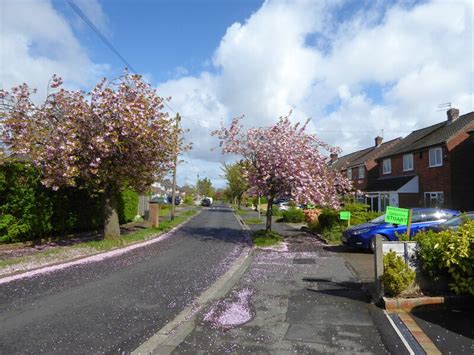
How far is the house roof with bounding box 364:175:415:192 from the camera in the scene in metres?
30.8

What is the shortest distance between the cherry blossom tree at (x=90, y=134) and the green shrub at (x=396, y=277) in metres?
9.16

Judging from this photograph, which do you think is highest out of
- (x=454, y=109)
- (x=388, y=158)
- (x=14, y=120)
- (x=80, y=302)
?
(x=454, y=109)

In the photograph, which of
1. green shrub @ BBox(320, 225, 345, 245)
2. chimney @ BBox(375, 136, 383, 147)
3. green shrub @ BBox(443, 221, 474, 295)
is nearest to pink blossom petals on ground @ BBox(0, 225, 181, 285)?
green shrub @ BBox(320, 225, 345, 245)

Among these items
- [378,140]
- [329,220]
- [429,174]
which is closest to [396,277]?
[329,220]

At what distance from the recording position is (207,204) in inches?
2906

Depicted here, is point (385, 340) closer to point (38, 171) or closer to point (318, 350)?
point (318, 350)

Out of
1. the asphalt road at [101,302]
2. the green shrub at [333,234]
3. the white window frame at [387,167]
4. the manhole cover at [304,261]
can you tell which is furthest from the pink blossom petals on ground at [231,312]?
the white window frame at [387,167]

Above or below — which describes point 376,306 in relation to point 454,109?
below

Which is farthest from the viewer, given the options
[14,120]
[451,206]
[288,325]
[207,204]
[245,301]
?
[207,204]

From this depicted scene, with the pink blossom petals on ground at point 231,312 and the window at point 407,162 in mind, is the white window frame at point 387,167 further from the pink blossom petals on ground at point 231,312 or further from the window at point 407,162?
the pink blossom petals on ground at point 231,312

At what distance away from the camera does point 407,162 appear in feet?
105

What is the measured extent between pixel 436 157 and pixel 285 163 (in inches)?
665

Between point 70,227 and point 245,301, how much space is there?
11.2 meters

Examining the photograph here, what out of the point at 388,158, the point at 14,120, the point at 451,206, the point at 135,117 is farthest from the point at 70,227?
the point at 388,158
